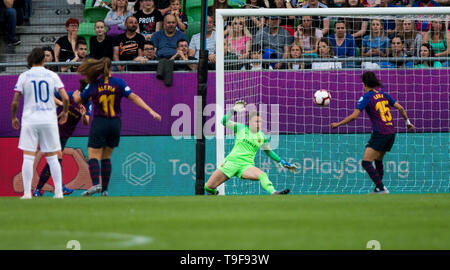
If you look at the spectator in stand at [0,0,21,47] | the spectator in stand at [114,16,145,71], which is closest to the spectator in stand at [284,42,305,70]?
the spectator in stand at [114,16,145,71]

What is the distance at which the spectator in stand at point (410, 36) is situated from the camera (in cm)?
1608

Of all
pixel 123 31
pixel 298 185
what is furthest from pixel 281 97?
pixel 123 31

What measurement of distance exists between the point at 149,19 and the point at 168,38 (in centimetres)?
122

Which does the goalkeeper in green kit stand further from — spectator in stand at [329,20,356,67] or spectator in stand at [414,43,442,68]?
spectator in stand at [414,43,442,68]

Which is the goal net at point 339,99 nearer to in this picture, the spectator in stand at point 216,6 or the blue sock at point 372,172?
the spectator in stand at point 216,6

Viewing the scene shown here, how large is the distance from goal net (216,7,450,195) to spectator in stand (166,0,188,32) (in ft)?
4.96

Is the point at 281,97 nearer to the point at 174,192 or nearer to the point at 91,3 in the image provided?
the point at 174,192

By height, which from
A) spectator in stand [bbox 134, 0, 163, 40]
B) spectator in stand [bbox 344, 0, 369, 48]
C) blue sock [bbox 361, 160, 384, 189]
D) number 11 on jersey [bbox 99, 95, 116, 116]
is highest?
spectator in stand [bbox 134, 0, 163, 40]

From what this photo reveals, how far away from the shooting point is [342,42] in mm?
16062

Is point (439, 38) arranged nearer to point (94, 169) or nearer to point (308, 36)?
point (308, 36)

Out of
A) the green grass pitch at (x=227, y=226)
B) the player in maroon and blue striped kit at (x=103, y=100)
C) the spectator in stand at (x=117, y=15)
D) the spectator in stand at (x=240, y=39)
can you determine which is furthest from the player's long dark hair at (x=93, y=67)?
the spectator in stand at (x=117, y=15)

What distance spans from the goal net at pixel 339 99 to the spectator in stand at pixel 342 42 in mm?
20

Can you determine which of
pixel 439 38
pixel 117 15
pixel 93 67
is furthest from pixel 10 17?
pixel 439 38

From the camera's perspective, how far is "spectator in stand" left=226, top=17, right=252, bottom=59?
15.9 m
